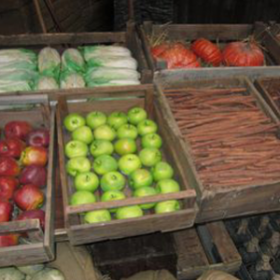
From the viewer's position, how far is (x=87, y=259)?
2129mm

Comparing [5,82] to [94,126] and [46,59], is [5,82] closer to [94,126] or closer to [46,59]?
[46,59]

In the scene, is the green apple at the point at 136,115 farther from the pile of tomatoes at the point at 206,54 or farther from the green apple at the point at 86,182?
the pile of tomatoes at the point at 206,54

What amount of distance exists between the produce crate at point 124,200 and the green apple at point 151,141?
2.2 inches

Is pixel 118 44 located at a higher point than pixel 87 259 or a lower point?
higher

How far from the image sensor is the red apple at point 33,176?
5.74ft

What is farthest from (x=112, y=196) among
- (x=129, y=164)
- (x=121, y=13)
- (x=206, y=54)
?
(x=121, y=13)

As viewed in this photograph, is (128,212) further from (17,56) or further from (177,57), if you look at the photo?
(17,56)

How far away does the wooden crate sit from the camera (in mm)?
2221

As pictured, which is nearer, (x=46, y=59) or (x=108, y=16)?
(x=46, y=59)

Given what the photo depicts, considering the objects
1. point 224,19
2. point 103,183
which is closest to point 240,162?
→ point 103,183

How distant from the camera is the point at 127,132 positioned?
2.02m

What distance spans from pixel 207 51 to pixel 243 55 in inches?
13.0

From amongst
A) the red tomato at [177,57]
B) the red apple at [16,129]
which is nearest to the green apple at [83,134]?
the red apple at [16,129]

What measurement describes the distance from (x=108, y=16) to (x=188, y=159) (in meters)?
5.02
